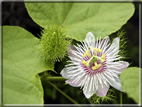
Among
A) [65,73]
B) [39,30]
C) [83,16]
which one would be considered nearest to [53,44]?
[65,73]

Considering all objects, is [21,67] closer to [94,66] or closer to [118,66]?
[94,66]

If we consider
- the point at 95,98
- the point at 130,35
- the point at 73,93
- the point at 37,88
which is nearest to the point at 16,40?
the point at 37,88

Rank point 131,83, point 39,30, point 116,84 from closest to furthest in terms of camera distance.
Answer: point 131,83 → point 116,84 → point 39,30

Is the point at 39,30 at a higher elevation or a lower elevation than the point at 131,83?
higher

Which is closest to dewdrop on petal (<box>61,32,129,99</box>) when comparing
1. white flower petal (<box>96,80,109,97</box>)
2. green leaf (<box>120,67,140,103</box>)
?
white flower petal (<box>96,80,109,97</box>)

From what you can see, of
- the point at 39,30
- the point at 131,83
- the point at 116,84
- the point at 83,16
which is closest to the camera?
the point at 131,83

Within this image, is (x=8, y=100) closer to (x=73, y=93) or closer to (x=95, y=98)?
(x=95, y=98)
